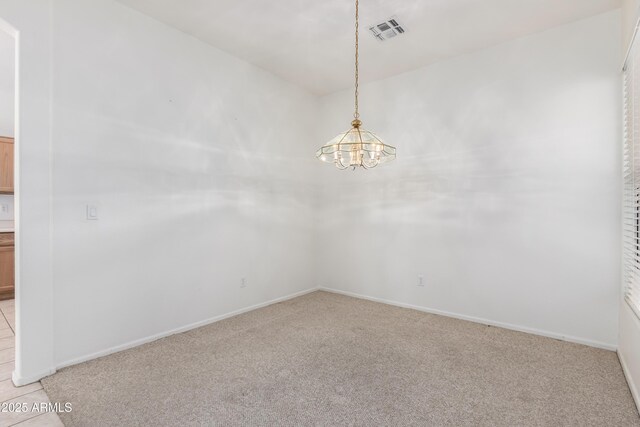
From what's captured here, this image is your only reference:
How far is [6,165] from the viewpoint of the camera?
4426mm

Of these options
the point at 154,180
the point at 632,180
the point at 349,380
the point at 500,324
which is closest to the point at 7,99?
the point at 154,180

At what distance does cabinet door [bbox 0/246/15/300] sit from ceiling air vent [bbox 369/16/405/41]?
5339 mm

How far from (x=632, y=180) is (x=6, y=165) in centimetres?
703

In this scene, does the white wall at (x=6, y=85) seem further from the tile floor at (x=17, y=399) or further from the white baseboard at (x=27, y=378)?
the white baseboard at (x=27, y=378)

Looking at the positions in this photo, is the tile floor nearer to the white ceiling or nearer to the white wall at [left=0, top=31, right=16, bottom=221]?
the white wall at [left=0, top=31, right=16, bottom=221]

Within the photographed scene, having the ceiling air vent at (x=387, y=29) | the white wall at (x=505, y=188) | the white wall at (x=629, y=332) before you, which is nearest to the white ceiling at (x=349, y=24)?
the ceiling air vent at (x=387, y=29)

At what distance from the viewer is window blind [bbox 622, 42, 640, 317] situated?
7.56ft

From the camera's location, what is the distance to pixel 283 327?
10.6 ft

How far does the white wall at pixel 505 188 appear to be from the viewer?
2.82 metres

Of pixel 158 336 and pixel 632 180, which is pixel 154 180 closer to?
pixel 158 336

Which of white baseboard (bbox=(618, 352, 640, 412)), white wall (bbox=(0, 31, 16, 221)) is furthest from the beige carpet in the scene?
white wall (bbox=(0, 31, 16, 221))

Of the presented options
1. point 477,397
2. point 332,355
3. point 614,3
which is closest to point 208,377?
point 332,355

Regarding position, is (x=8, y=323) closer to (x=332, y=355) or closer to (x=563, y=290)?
(x=332, y=355)

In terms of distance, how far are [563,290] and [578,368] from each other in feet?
2.56
